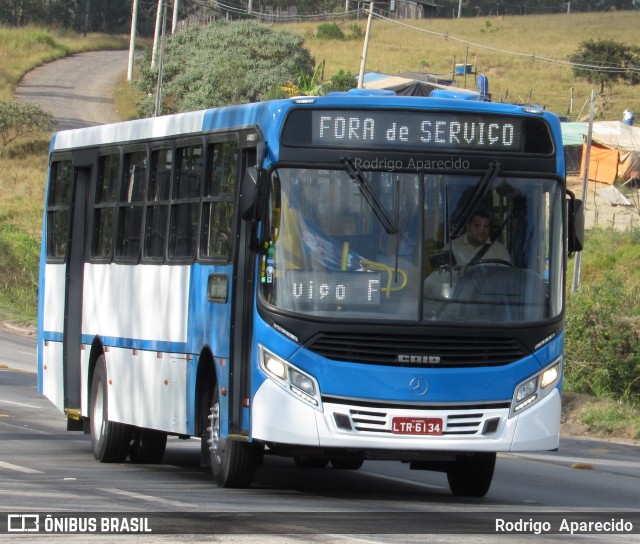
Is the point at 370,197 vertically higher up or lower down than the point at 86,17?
higher up

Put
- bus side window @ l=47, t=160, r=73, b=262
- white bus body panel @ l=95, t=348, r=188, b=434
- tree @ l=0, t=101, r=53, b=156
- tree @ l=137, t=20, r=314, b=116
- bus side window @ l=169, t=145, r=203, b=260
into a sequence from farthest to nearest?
tree @ l=137, t=20, r=314, b=116
tree @ l=0, t=101, r=53, b=156
bus side window @ l=47, t=160, r=73, b=262
white bus body panel @ l=95, t=348, r=188, b=434
bus side window @ l=169, t=145, r=203, b=260

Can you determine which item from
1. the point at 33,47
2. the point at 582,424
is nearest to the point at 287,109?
the point at 582,424

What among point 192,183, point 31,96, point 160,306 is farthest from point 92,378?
point 31,96

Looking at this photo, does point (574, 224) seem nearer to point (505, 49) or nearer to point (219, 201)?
point (219, 201)

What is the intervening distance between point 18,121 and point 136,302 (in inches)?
2004

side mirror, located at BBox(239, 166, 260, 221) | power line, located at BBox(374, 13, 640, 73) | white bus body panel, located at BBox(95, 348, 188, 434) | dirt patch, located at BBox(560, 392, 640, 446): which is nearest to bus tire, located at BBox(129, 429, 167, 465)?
white bus body panel, located at BBox(95, 348, 188, 434)

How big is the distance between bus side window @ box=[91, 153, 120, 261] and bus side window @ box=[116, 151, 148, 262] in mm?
199

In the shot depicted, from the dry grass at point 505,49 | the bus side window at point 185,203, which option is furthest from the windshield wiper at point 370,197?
the dry grass at point 505,49

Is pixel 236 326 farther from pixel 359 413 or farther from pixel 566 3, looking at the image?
pixel 566 3

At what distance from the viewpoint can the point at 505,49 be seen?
107812mm

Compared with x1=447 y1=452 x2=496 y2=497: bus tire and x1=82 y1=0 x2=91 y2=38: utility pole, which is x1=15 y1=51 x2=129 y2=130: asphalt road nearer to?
x1=82 y1=0 x2=91 y2=38: utility pole

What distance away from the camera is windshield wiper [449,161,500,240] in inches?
420

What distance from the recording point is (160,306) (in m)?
12.8

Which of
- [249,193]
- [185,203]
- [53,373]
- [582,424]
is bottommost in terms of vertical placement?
[582,424]
